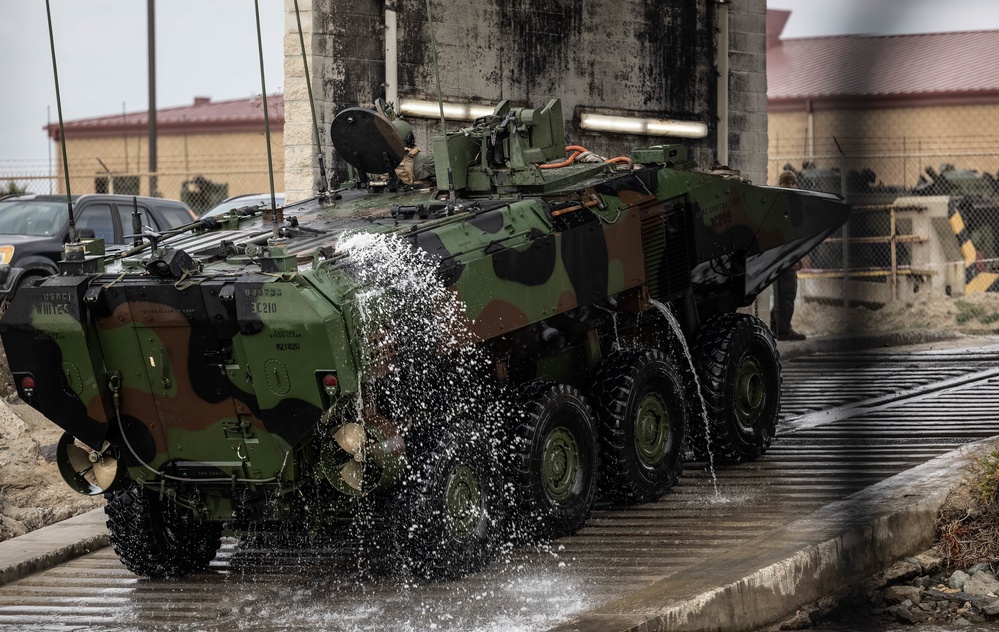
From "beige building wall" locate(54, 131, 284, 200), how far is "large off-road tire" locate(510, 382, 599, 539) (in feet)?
90.3

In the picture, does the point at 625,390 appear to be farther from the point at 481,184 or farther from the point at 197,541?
the point at 197,541

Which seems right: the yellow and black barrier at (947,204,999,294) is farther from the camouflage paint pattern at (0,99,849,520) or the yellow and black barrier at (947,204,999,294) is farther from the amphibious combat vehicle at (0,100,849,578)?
the camouflage paint pattern at (0,99,849,520)

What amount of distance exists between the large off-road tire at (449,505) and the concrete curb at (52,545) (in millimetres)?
1997

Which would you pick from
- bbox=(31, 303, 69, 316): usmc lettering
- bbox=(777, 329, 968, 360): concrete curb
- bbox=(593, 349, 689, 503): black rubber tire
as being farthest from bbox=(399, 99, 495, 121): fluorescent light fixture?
bbox=(31, 303, 69, 316): usmc lettering

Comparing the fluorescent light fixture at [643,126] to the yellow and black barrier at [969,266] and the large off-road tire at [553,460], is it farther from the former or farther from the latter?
the yellow and black barrier at [969,266]

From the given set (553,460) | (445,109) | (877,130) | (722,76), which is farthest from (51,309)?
(722,76)

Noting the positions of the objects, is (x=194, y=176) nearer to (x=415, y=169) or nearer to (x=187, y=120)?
(x=187, y=120)

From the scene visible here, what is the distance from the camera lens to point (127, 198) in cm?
1612

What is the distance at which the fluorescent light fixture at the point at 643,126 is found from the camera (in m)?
13.7

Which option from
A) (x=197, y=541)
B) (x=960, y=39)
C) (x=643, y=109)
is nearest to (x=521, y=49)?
(x=643, y=109)

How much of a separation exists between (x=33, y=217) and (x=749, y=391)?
8.76 m

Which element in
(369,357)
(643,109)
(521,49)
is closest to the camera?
(369,357)

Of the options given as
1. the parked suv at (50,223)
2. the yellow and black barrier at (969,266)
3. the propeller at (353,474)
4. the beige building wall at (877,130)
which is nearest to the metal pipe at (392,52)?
the parked suv at (50,223)

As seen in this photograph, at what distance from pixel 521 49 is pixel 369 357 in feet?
23.5
